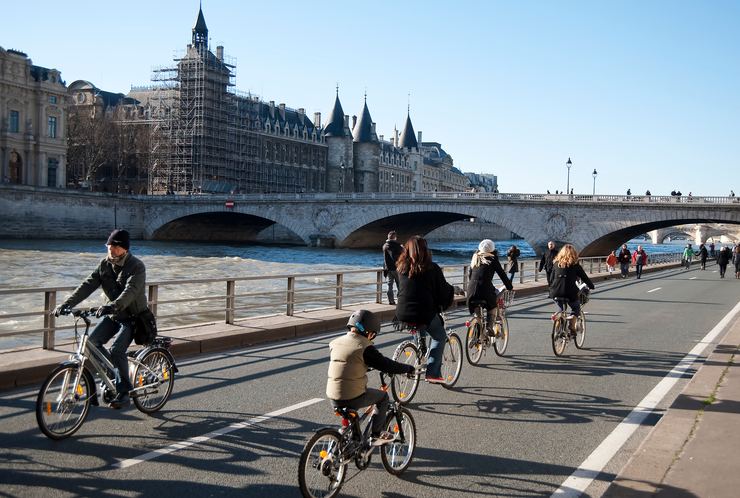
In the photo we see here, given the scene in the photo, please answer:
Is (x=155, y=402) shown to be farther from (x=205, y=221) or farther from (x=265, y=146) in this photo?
(x=265, y=146)

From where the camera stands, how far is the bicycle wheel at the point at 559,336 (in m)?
10.7

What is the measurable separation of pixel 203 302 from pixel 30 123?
60006 millimetres

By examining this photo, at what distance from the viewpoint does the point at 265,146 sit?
107000 mm

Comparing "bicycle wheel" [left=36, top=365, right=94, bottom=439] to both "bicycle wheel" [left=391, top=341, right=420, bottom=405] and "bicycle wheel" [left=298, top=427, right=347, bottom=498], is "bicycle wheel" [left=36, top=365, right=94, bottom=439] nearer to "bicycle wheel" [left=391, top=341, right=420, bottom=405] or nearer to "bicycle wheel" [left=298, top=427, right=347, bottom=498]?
"bicycle wheel" [left=298, top=427, right=347, bottom=498]

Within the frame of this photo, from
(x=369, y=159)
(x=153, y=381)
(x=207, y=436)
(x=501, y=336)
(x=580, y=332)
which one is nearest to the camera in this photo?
(x=207, y=436)

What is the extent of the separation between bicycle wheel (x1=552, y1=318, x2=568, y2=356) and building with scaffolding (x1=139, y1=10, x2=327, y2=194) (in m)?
77.9

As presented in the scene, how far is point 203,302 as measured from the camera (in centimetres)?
2500

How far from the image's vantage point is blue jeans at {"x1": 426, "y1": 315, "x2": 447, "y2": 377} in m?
7.79

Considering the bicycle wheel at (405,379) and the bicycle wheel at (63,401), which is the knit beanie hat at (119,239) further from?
the bicycle wheel at (405,379)

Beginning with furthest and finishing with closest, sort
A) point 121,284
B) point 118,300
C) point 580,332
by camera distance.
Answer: point 580,332
point 121,284
point 118,300

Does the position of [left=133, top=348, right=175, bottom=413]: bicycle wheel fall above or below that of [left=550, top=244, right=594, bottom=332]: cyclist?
below

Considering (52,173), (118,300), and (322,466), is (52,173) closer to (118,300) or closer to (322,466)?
(118,300)

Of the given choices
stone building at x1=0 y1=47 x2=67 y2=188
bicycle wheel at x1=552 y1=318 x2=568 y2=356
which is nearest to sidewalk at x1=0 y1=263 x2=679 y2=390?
bicycle wheel at x1=552 y1=318 x2=568 y2=356

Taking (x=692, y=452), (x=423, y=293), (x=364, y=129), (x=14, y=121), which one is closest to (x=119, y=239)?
(x=423, y=293)
